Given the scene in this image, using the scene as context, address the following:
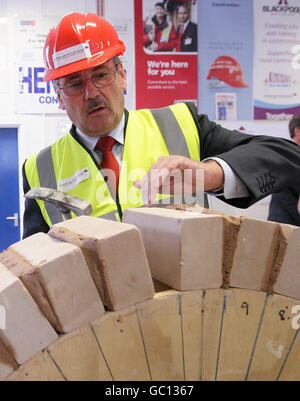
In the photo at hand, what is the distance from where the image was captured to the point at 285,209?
8.45 ft

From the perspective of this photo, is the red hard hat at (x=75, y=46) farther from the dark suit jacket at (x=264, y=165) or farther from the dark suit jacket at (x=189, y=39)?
the dark suit jacket at (x=189, y=39)

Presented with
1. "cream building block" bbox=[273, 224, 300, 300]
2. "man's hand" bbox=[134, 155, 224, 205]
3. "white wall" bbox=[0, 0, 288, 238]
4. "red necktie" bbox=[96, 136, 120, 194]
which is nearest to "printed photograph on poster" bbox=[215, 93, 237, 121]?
"white wall" bbox=[0, 0, 288, 238]

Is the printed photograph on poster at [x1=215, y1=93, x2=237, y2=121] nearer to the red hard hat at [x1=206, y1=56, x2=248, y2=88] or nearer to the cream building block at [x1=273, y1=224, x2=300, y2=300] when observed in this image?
the red hard hat at [x1=206, y1=56, x2=248, y2=88]

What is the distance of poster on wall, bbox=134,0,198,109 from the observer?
3.70 meters

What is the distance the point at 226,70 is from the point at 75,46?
263 centimetres

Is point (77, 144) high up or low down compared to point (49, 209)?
up

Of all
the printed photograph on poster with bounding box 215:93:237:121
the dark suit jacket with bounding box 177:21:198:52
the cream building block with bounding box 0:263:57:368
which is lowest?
the cream building block with bounding box 0:263:57:368

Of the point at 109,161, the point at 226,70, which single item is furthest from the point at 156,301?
the point at 226,70

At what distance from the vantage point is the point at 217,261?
671 millimetres

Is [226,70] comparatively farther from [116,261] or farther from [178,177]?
[116,261]

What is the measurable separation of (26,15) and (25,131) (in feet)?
3.03

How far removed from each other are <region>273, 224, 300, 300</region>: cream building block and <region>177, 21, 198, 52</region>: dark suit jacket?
335 centimetres

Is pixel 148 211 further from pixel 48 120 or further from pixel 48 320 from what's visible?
pixel 48 120
